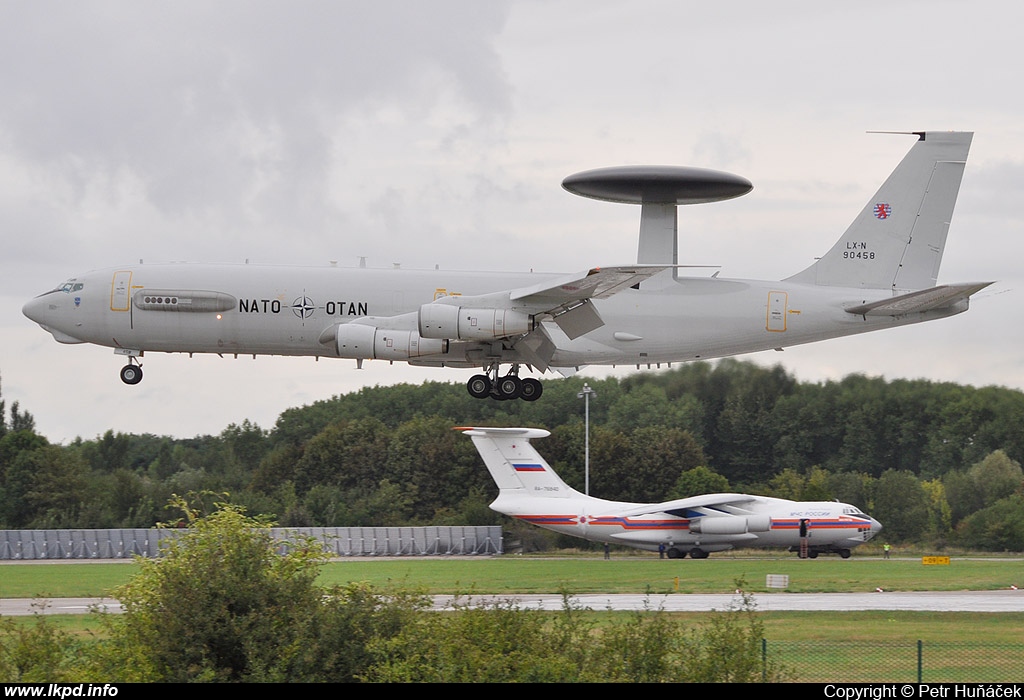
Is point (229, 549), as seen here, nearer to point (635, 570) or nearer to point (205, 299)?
point (205, 299)

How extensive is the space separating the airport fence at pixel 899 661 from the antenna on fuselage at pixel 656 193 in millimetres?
Result: 11434

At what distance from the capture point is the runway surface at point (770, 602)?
38.5 metres

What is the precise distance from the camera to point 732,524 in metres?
60.2

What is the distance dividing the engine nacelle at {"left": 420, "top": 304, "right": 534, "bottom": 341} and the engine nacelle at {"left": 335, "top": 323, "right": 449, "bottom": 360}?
39.6 inches

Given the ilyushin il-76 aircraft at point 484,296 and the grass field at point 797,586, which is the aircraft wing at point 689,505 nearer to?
the grass field at point 797,586

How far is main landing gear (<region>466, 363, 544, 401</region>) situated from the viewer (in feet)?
116

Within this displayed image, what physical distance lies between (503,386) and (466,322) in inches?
123

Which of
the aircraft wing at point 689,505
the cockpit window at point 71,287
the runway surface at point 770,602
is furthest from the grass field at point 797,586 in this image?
the cockpit window at point 71,287

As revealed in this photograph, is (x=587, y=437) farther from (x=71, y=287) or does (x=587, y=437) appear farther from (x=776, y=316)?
(x=71, y=287)

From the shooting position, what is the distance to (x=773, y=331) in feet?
117

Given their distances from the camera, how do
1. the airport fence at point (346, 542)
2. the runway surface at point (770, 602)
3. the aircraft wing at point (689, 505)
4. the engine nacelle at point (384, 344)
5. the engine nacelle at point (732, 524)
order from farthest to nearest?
the airport fence at point (346, 542)
the aircraft wing at point (689, 505)
the engine nacelle at point (732, 524)
the runway surface at point (770, 602)
the engine nacelle at point (384, 344)

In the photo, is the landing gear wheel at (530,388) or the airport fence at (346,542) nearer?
the landing gear wheel at (530,388)

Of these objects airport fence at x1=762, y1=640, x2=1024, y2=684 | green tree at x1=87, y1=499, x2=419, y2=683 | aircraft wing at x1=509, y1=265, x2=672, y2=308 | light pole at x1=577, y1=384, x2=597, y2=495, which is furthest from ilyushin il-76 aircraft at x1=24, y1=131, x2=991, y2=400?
light pole at x1=577, y1=384, x2=597, y2=495

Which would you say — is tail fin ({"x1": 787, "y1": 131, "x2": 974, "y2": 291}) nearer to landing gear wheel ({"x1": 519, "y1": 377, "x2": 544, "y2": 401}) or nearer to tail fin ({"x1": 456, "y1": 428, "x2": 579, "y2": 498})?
landing gear wheel ({"x1": 519, "y1": 377, "x2": 544, "y2": 401})
